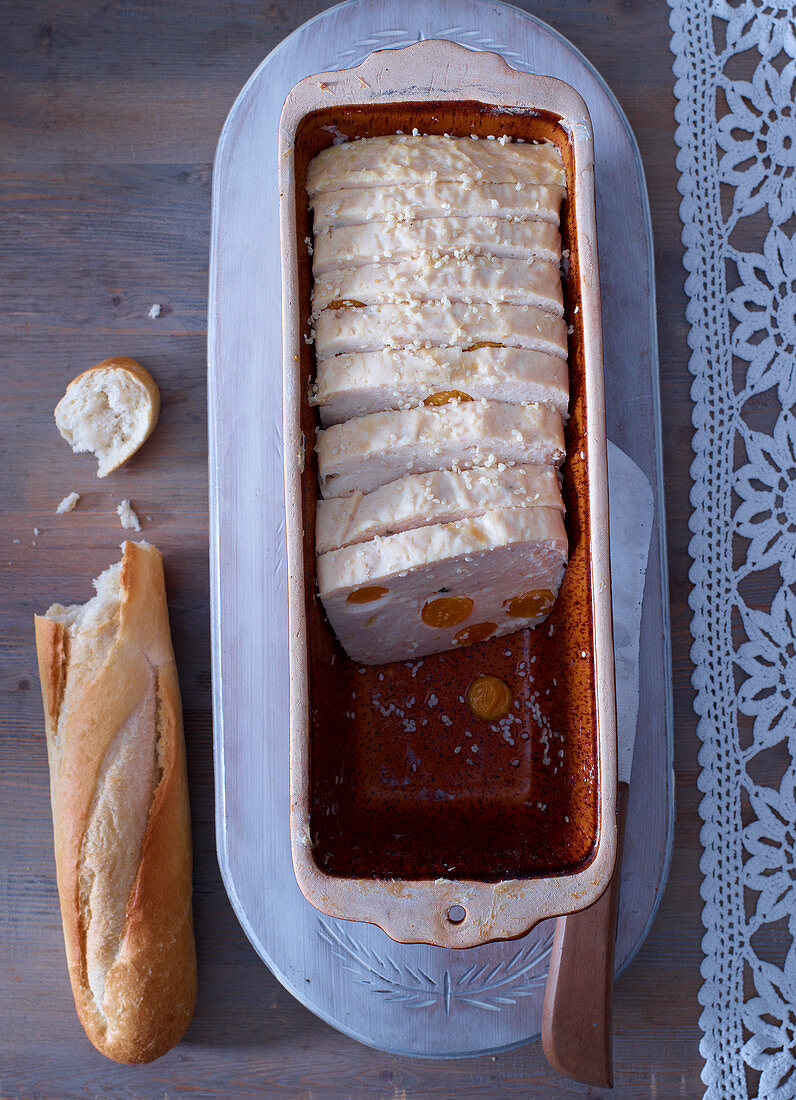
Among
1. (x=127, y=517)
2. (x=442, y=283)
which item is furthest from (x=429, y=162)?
(x=127, y=517)

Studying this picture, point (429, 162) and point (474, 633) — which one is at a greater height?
point (429, 162)

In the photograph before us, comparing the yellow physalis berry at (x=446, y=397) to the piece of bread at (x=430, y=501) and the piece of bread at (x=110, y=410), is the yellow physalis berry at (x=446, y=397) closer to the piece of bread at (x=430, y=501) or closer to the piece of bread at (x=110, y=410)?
the piece of bread at (x=430, y=501)

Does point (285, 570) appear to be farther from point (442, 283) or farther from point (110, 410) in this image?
point (442, 283)

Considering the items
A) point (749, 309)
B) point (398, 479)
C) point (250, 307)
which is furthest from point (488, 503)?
point (749, 309)

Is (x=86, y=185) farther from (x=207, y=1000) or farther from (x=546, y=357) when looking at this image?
(x=207, y=1000)

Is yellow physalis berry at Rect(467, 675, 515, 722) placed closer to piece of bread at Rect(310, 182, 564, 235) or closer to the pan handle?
the pan handle

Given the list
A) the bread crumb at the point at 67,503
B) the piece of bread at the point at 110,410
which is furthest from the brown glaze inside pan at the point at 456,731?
the bread crumb at the point at 67,503
